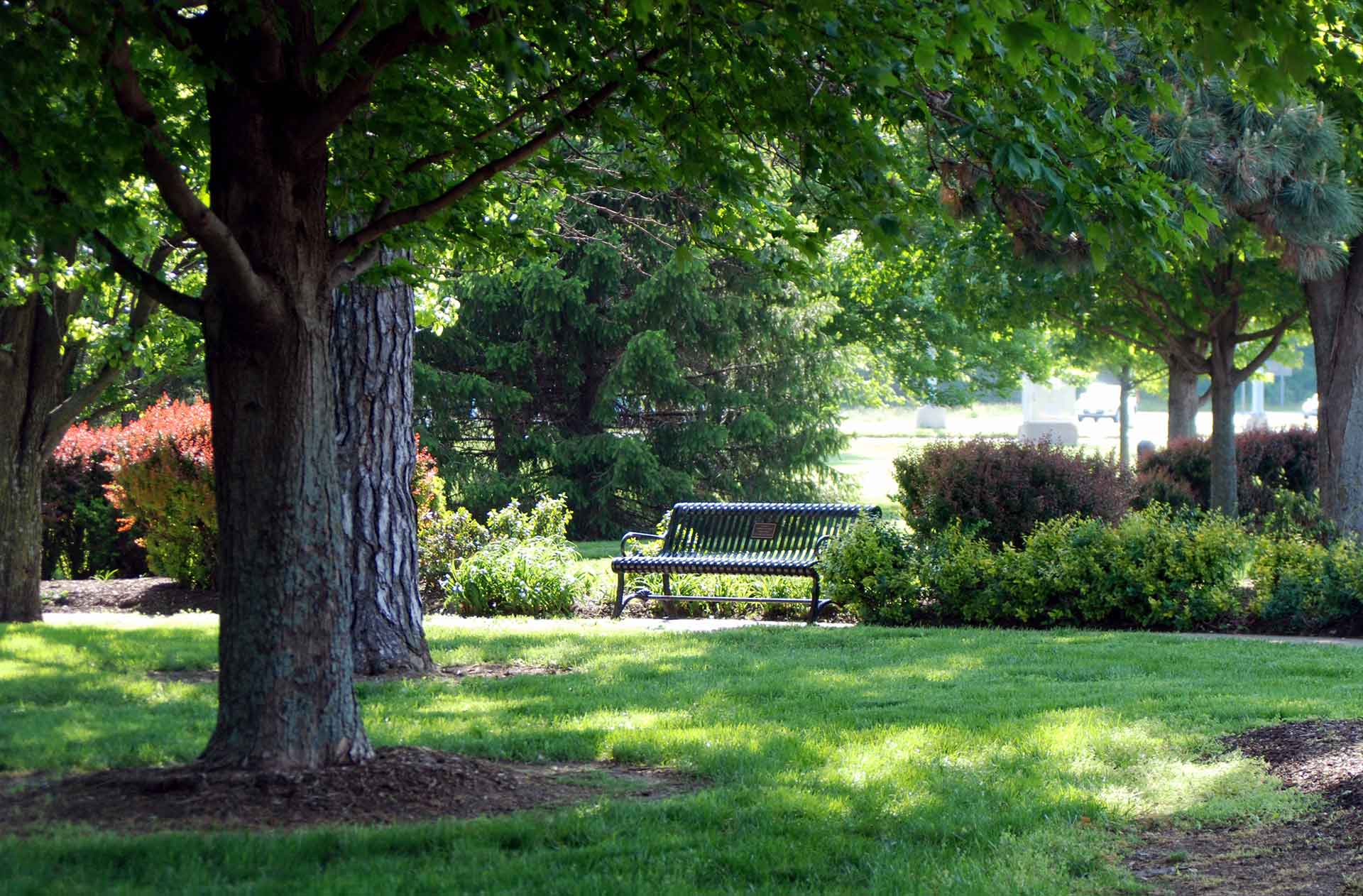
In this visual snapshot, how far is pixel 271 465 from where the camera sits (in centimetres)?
508

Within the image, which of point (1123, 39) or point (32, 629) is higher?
point (1123, 39)

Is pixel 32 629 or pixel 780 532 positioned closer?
pixel 32 629

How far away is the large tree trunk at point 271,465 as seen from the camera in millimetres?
5059

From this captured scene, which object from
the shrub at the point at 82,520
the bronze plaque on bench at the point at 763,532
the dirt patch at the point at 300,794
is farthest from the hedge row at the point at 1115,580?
the shrub at the point at 82,520

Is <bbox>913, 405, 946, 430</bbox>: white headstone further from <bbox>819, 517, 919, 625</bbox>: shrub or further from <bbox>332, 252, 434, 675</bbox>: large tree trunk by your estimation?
<bbox>332, 252, 434, 675</bbox>: large tree trunk

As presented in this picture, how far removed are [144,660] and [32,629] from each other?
6.20 feet

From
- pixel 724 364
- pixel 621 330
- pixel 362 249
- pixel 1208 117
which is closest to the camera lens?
pixel 362 249

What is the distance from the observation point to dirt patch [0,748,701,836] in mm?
4719

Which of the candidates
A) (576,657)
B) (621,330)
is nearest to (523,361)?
(621,330)

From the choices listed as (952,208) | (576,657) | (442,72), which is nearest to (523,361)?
(952,208)

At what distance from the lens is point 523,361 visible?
21.9 m

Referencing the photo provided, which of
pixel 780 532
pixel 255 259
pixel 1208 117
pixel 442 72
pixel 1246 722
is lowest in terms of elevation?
pixel 1246 722

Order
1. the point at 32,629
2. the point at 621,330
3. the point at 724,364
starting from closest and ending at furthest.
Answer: the point at 32,629 → the point at 621,330 → the point at 724,364

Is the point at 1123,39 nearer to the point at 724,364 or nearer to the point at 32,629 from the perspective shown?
the point at 32,629
